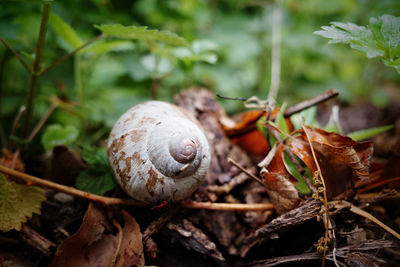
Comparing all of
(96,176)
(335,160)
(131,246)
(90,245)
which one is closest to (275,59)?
(335,160)

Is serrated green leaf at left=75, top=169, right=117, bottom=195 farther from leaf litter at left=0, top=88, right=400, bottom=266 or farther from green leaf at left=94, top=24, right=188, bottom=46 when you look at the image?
green leaf at left=94, top=24, right=188, bottom=46

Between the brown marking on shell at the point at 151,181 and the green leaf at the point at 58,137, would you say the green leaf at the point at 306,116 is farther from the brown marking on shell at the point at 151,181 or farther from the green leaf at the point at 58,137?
the green leaf at the point at 58,137

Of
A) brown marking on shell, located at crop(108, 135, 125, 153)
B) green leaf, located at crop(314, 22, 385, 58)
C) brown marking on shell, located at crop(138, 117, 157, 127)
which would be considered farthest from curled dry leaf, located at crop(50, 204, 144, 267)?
green leaf, located at crop(314, 22, 385, 58)

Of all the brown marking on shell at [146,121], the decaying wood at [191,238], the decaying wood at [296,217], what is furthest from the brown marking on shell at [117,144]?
the decaying wood at [296,217]

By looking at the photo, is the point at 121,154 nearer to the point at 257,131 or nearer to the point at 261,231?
the point at 261,231

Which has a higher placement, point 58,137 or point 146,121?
point 146,121

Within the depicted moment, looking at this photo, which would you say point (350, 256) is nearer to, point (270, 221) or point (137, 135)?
point (270, 221)
